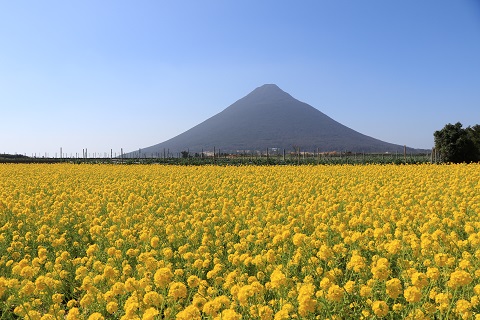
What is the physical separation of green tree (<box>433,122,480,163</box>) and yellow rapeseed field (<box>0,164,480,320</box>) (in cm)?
3790

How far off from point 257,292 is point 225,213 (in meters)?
5.17

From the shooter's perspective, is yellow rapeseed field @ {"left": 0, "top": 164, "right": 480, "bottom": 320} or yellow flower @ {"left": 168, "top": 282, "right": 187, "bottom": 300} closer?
yellow flower @ {"left": 168, "top": 282, "right": 187, "bottom": 300}

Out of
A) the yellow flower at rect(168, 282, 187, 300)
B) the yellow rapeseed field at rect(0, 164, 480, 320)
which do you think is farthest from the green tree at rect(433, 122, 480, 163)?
the yellow flower at rect(168, 282, 187, 300)

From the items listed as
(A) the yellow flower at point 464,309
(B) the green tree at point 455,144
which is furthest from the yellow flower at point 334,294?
(B) the green tree at point 455,144

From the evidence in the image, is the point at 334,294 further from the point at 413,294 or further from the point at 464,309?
the point at 464,309

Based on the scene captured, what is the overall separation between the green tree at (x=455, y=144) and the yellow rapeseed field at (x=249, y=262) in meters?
37.9

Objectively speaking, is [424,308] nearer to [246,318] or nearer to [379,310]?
[379,310]

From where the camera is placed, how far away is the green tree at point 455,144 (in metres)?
46.2

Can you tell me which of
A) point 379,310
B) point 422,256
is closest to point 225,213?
point 422,256

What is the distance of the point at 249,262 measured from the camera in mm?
5617

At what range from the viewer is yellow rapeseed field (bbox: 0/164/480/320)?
13.2 feet

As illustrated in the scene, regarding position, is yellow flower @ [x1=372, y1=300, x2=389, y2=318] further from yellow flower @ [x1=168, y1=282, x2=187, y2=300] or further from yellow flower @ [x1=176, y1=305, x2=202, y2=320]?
yellow flower @ [x1=168, y1=282, x2=187, y2=300]

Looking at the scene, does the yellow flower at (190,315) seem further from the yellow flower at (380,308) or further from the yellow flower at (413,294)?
the yellow flower at (413,294)

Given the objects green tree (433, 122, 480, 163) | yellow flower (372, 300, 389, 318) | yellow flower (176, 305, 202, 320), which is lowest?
yellow flower (372, 300, 389, 318)
